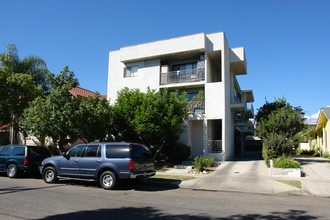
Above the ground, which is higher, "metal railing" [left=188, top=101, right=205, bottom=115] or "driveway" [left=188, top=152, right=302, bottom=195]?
"metal railing" [left=188, top=101, right=205, bottom=115]

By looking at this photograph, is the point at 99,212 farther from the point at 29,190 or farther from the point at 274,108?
the point at 274,108

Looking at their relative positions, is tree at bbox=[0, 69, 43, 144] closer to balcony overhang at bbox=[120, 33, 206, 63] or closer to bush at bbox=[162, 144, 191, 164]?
balcony overhang at bbox=[120, 33, 206, 63]

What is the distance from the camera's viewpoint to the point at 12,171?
12.3 metres

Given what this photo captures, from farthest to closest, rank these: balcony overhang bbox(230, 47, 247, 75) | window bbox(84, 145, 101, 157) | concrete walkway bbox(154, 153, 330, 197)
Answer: balcony overhang bbox(230, 47, 247, 75)
window bbox(84, 145, 101, 157)
concrete walkway bbox(154, 153, 330, 197)

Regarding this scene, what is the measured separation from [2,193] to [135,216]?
5.47 meters

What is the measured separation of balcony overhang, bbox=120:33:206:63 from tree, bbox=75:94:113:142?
7512mm

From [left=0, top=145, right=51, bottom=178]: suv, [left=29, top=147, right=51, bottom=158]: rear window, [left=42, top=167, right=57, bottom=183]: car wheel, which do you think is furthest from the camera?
[left=29, top=147, right=51, bottom=158]: rear window

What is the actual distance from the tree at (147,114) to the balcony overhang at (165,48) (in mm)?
5120

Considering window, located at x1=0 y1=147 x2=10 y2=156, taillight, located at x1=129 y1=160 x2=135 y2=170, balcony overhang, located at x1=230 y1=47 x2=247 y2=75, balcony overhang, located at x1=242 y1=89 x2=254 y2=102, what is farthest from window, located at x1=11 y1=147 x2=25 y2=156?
balcony overhang, located at x1=242 y1=89 x2=254 y2=102

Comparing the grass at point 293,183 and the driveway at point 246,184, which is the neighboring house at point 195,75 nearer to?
the driveway at point 246,184

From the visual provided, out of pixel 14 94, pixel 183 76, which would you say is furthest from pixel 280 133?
pixel 14 94

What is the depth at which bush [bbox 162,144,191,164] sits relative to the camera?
683 inches

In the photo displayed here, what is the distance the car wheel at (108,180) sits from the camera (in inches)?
359

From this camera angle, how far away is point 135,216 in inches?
224
